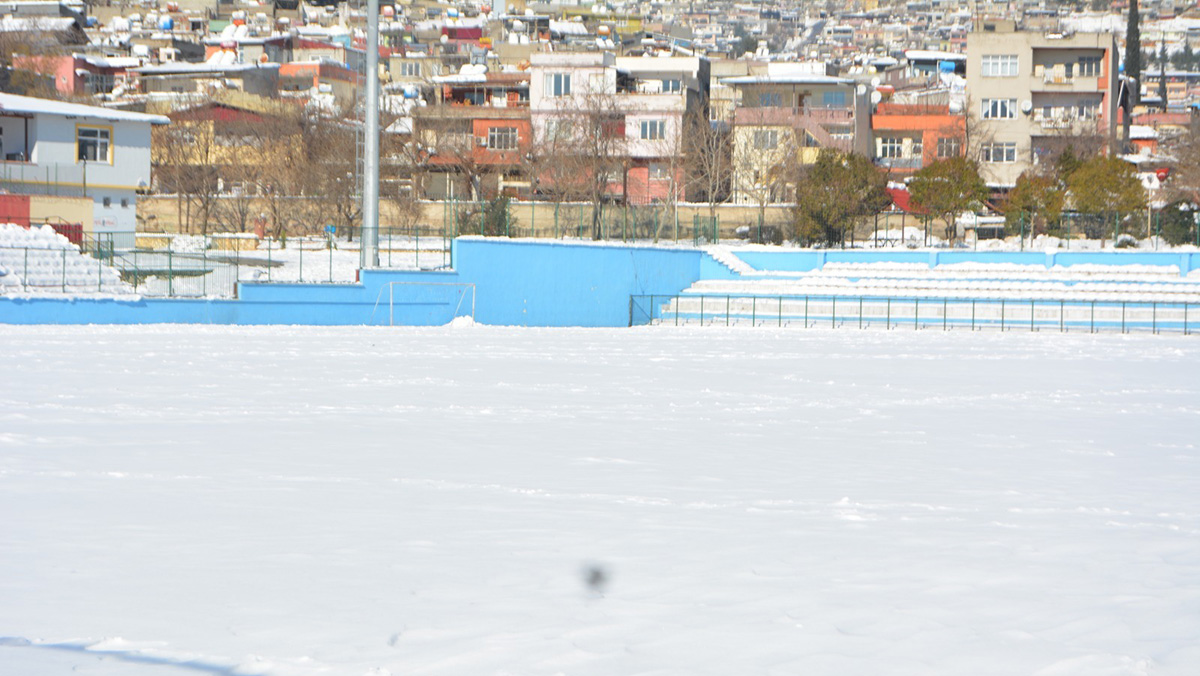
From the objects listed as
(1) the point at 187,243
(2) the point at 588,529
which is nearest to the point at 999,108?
(1) the point at 187,243

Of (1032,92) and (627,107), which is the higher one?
(1032,92)

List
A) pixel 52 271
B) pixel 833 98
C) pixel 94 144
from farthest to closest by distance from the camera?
1. pixel 833 98
2. pixel 94 144
3. pixel 52 271

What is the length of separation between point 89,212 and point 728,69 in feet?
212

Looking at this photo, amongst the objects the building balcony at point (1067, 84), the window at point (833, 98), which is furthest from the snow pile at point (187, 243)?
the building balcony at point (1067, 84)

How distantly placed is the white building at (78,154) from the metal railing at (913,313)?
24.4 meters

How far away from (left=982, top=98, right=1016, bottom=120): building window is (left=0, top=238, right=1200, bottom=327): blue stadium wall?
40899 millimetres

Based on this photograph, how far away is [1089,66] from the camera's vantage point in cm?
7288

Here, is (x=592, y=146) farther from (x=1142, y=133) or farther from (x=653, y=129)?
(x=1142, y=133)

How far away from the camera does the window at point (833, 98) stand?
7725 cm

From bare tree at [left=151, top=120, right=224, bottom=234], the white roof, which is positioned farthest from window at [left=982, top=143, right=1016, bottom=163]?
the white roof

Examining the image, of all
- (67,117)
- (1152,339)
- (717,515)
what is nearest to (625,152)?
(67,117)

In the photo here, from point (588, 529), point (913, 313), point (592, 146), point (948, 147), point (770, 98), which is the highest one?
point (770, 98)

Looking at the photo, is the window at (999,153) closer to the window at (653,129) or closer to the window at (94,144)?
the window at (653,129)

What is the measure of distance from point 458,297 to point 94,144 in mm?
25861
